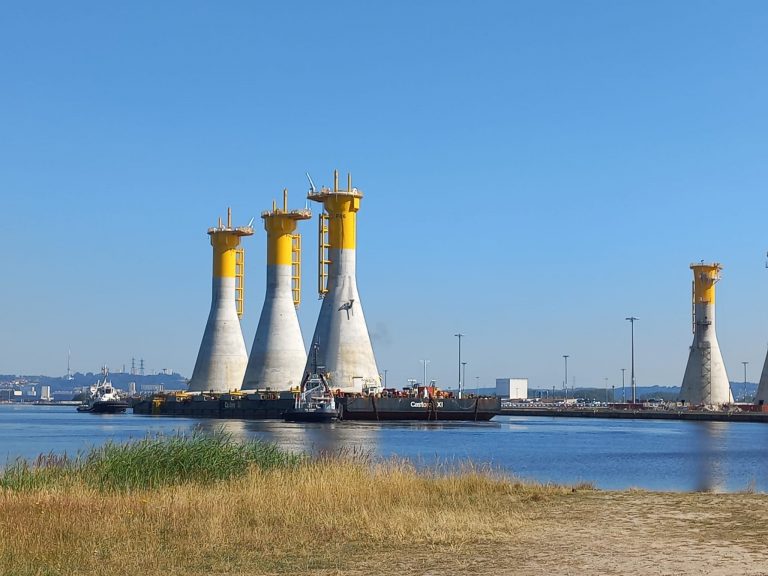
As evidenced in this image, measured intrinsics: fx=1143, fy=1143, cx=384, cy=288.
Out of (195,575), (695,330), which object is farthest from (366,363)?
(195,575)

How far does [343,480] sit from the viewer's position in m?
21.8

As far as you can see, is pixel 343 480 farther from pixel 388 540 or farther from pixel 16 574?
pixel 16 574

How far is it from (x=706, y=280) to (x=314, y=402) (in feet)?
136

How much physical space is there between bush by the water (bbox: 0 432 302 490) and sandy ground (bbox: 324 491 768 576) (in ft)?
22.3

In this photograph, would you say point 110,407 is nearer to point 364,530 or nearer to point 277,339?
point 277,339

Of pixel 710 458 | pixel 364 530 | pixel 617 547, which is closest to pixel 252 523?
pixel 364 530

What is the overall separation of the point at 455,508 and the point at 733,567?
666 centimetres

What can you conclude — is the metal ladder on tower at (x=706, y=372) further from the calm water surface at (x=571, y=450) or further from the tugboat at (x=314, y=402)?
the tugboat at (x=314, y=402)

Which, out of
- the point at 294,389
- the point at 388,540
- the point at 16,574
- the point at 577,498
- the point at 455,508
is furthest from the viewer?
the point at 294,389

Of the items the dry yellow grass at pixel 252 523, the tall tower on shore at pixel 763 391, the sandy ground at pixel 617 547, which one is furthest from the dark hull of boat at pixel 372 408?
the sandy ground at pixel 617 547

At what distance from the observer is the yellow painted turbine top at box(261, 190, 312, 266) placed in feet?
347

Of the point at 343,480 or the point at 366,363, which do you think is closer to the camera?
the point at 343,480

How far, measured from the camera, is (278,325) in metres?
104

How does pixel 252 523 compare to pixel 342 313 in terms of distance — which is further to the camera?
pixel 342 313
